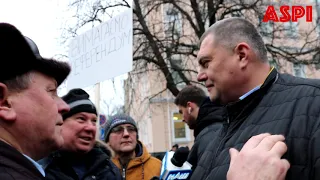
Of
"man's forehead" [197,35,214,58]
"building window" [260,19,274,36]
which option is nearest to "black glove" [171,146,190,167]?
"man's forehead" [197,35,214,58]

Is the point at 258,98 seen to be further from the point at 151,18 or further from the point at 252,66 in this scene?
the point at 151,18

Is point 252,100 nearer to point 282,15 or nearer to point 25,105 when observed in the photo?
point 25,105

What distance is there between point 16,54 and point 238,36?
1079 mm

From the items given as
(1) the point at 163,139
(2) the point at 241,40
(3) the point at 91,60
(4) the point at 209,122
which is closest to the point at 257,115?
(2) the point at 241,40

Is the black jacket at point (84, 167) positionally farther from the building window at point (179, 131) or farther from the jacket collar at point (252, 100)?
the building window at point (179, 131)

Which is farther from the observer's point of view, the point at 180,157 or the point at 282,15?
the point at 282,15

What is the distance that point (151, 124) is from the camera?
26250mm

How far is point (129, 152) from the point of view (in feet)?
13.2

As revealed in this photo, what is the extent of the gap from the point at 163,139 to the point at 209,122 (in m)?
22.8

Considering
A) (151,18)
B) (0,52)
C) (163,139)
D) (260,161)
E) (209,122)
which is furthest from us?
(163,139)

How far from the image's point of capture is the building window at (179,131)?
84.7 feet

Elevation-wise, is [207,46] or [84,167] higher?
[207,46]

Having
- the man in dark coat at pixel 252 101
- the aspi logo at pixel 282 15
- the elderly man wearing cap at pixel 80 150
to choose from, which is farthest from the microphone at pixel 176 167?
the aspi logo at pixel 282 15

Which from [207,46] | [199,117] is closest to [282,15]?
[199,117]
